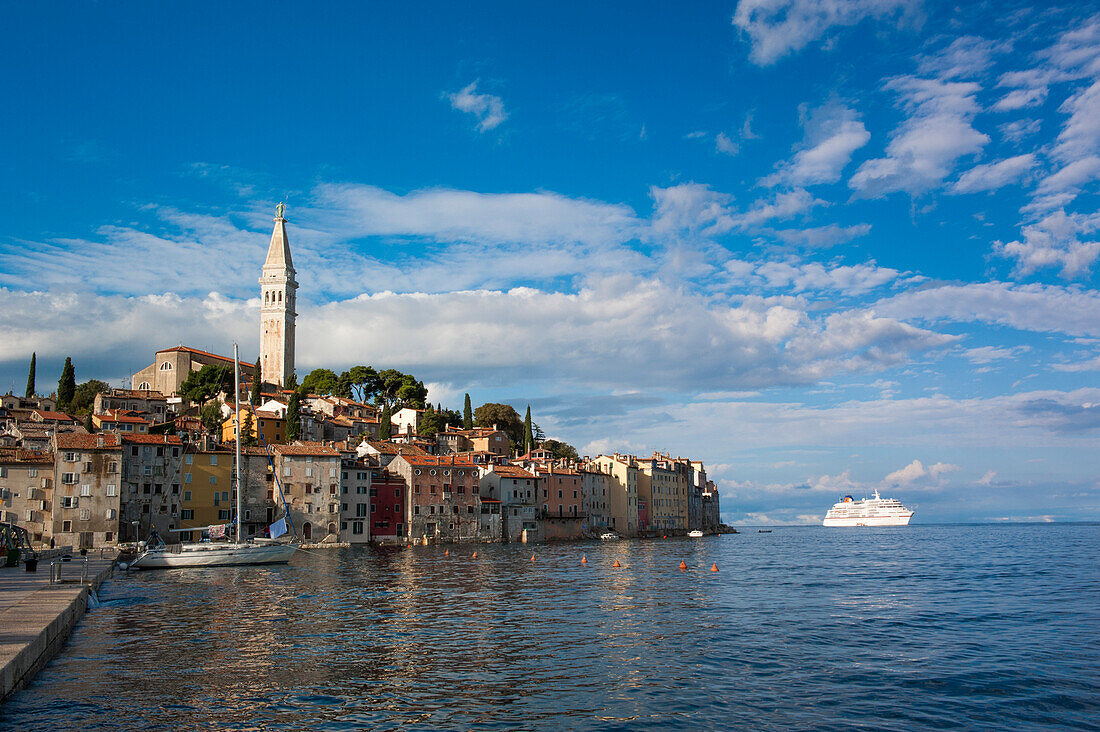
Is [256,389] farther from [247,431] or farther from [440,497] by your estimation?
[440,497]

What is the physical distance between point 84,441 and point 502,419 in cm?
7410

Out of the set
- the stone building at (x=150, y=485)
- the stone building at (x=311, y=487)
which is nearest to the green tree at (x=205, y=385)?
the stone building at (x=311, y=487)

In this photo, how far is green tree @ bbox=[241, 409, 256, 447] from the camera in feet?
292

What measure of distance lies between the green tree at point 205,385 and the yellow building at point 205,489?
1404 inches

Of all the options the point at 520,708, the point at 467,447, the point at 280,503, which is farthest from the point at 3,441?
the point at 520,708

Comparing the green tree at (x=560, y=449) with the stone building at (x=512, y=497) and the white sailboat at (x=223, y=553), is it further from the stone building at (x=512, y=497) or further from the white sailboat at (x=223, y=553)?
the white sailboat at (x=223, y=553)

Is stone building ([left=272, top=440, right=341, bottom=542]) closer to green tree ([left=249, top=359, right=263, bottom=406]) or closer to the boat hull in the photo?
the boat hull

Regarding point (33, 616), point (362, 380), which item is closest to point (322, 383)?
point (362, 380)

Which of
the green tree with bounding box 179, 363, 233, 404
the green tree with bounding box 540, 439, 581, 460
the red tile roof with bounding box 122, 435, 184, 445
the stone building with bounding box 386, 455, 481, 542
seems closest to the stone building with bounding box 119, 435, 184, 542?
the red tile roof with bounding box 122, 435, 184, 445

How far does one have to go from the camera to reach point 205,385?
371 ft

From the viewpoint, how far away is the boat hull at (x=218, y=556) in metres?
54.3

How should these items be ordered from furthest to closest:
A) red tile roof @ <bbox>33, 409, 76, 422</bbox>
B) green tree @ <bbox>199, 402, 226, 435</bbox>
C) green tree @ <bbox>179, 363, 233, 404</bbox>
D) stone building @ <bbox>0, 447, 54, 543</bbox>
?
green tree @ <bbox>179, 363, 233, 404</bbox> → green tree @ <bbox>199, 402, 226, 435</bbox> → red tile roof @ <bbox>33, 409, 76, 422</bbox> → stone building @ <bbox>0, 447, 54, 543</bbox>

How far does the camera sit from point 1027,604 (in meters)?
36.5

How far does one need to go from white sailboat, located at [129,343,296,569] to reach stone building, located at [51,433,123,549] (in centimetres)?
1175
